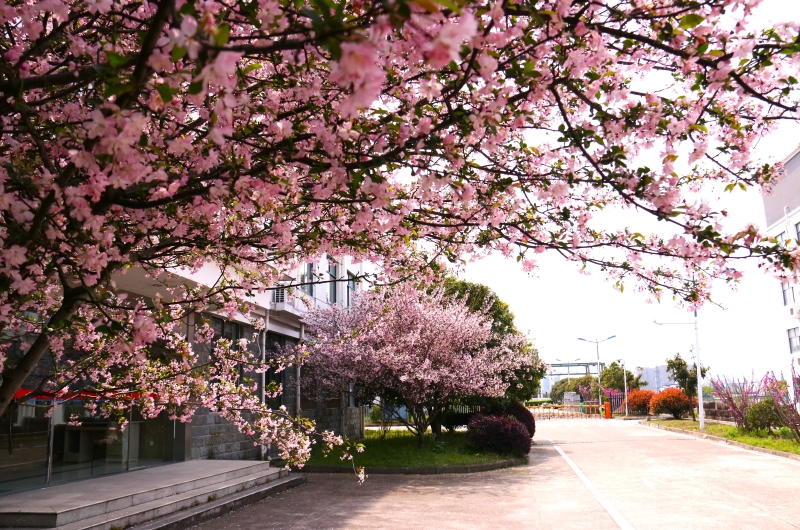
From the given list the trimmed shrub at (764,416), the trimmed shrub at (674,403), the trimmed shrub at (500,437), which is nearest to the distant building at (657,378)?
the trimmed shrub at (674,403)

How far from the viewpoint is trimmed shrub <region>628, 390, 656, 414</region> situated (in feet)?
154

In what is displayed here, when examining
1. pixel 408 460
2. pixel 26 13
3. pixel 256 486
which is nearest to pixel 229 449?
pixel 256 486

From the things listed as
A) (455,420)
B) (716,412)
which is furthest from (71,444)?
(716,412)

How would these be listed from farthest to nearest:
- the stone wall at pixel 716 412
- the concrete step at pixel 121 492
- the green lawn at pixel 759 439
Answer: the stone wall at pixel 716 412 → the green lawn at pixel 759 439 → the concrete step at pixel 121 492

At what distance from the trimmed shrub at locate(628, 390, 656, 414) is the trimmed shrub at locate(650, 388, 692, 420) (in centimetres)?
658

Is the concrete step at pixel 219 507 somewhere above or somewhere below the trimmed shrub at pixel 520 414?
below

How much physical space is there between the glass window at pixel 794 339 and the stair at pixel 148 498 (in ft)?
133

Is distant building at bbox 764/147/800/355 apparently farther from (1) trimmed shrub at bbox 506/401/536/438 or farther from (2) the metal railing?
(1) trimmed shrub at bbox 506/401/536/438

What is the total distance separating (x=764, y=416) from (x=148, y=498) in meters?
21.9

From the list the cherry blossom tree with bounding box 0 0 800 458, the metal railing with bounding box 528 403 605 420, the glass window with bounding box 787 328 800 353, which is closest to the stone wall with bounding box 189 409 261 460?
the cherry blossom tree with bounding box 0 0 800 458

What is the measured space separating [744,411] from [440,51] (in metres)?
26.4

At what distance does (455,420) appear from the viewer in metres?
26.2

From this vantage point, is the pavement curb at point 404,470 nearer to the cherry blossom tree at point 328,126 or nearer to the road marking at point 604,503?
the road marking at point 604,503

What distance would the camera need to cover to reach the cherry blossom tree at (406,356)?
16.6 metres
